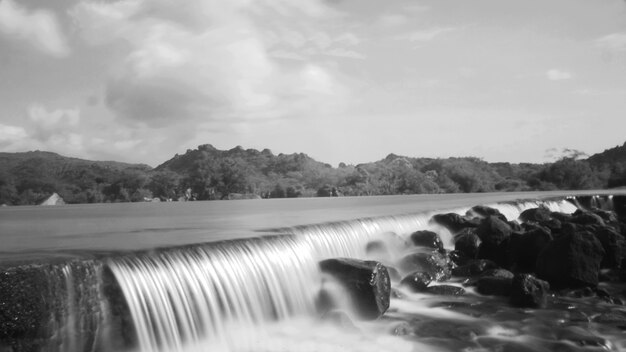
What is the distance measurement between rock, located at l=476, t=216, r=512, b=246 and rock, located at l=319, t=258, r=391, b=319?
6.18m

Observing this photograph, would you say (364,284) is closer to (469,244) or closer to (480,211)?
(469,244)

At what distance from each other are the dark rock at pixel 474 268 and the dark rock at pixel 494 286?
144 centimetres

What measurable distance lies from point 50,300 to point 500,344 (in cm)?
679

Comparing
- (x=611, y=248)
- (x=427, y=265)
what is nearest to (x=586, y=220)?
(x=611, y=248)

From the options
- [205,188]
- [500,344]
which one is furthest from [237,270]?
[205,188]

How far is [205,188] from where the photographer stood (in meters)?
69.1

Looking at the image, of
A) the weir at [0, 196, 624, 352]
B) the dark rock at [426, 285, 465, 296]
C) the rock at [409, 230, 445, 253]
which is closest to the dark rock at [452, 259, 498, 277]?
the dark rock at [426, 285, 465, 296]

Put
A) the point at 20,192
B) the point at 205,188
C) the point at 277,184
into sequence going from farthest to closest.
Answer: the point at 277,184
the point at 205,188
the point at 20,192

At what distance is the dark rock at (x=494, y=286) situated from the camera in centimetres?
1202

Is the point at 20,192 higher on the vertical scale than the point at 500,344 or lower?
higher

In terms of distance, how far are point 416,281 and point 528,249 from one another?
393 centimetres

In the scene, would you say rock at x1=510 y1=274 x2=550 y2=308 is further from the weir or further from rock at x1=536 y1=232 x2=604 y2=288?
the weir

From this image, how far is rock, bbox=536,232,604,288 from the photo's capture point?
1210 centimetres

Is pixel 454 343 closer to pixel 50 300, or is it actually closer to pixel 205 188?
pixel 50 300
